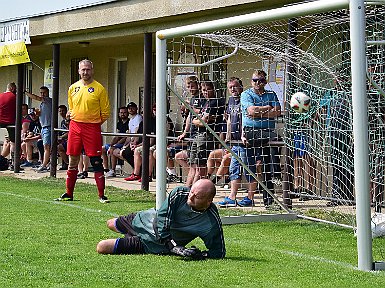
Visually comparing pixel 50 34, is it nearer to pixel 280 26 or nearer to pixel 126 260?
pixel 280 26

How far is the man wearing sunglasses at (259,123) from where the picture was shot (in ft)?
42.9

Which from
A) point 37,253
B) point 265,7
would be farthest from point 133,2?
point 37,253

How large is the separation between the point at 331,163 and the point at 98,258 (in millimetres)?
4577

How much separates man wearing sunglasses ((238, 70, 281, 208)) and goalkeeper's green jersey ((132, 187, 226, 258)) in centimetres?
452

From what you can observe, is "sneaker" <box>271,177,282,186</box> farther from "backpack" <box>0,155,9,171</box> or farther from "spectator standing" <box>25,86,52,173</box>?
"backpack" <box>0,155,9,171</box>

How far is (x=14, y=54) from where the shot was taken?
19859 millimetres

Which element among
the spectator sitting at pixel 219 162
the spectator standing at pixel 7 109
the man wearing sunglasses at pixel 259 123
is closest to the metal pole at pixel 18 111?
the spectator standing at pixel 7 109

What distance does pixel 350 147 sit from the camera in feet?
37.6

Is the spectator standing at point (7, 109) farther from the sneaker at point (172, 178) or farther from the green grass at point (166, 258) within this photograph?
the green grass at point (166, 258)

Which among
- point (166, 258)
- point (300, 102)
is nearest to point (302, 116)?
point (300, 102)

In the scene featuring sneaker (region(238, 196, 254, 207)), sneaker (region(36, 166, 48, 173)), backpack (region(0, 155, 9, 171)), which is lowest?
sneaker (region(238, 196, 254, 207))

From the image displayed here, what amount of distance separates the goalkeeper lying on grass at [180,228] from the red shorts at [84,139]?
17.0 feet

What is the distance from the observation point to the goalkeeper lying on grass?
27.4 feet

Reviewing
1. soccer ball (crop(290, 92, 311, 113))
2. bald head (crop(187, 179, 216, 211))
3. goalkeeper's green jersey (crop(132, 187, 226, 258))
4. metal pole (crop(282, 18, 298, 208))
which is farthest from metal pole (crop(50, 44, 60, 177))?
bald head (crop(187, 179, 216, 211))
